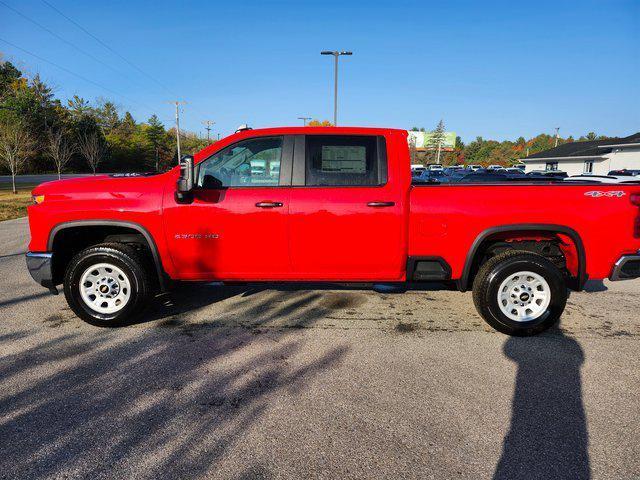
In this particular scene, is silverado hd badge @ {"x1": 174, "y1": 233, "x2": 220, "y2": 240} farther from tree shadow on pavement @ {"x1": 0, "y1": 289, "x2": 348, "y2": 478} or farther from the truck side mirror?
tree shadow on pavement @ {"x1": 0, "y1": 289, "x2": 348, "y2": 478}

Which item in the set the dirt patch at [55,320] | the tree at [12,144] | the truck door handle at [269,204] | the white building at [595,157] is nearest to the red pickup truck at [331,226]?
the truck door handle at [269,204]

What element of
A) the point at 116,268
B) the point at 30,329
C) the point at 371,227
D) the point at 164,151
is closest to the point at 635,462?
the point at 371,227

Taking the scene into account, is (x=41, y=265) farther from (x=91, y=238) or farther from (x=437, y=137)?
(x=437, y=137)

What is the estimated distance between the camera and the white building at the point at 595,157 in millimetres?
36434

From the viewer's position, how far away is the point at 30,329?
13.3ft

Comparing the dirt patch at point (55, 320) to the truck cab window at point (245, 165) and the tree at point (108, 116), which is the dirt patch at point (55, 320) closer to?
the truck cab window at point (245, 165)

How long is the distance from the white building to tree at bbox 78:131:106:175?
49794mm

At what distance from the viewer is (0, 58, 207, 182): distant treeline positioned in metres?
23.5

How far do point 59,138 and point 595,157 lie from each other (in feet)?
158

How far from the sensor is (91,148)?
43.2 m

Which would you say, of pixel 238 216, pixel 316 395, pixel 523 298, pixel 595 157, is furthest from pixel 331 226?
pixel 595 157

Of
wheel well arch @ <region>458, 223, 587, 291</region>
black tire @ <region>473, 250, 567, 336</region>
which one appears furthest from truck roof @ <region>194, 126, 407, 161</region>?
black tire @ <region>473, 250, 567, 336</region>

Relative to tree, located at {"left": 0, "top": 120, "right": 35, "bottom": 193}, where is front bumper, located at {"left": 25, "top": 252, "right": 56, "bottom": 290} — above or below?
below

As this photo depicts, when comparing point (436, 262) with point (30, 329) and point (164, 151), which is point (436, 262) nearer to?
point (30, 329)
